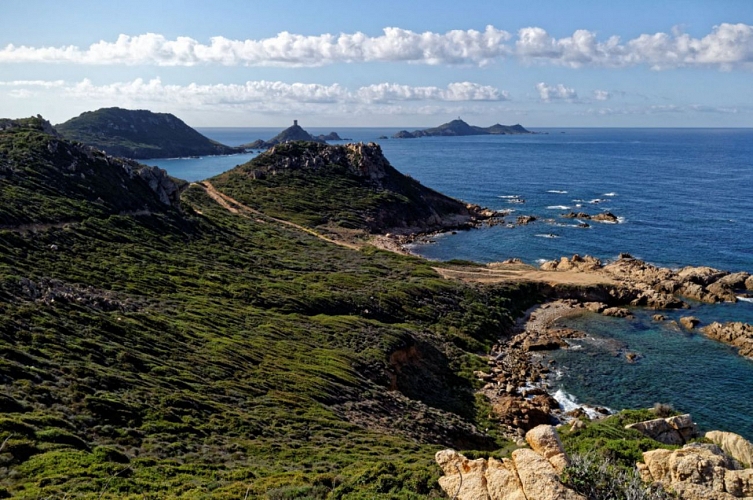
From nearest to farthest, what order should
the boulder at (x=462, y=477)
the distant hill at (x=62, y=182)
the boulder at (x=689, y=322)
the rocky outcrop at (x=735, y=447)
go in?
the boulder at (x=462, y=477)
the rocky outcrop at (x=735, y=447)
the distant hill at (x=62, y=182)
the boulder at (x=689, y=322)

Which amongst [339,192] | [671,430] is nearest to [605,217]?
[339,192]

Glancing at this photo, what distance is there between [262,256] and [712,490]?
64501 mm

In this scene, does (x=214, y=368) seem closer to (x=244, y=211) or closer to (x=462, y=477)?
(x=462, y=477)

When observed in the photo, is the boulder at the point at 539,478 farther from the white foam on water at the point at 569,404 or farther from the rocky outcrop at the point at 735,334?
the rocky outcrop at the point at 735,334

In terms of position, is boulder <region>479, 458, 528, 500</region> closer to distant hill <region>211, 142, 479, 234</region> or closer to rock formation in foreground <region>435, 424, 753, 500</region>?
rock formation in foreground <region>435, 424, 753, 500</region>

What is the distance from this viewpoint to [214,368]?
38094 millimetres

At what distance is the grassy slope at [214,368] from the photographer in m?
24.0

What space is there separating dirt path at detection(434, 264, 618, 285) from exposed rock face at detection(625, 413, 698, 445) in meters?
47.5

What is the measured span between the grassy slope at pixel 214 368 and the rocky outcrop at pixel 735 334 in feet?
79.7

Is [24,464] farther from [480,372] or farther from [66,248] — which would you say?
[480,372]

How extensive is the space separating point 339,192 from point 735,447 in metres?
108

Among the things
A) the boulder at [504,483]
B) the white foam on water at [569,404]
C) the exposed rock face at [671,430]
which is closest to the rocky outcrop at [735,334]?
the white foam on water at [569,404]

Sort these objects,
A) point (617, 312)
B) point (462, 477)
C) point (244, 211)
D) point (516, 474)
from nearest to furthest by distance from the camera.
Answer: point (516, 474)
point (462, 477)
point (617, 312)
point (244, 211)

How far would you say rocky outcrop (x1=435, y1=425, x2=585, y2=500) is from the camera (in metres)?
19.5
